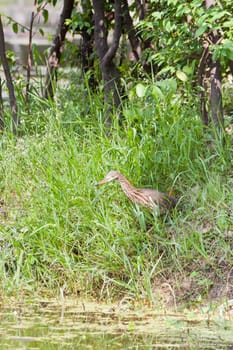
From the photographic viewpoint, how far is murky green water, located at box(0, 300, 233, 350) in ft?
17.7

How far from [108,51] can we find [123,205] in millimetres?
1972

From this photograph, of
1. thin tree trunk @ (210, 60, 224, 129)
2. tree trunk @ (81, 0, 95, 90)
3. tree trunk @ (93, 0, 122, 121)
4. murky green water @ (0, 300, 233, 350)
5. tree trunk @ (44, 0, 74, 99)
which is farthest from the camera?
tree trunk @ (81, 0, 95, 90)

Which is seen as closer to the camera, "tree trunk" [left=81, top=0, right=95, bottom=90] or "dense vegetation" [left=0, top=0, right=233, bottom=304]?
"dense vegetation" [left=0, top=0, right=233, bottom=304]

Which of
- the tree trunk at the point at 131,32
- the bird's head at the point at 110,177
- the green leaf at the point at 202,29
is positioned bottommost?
the bird's head at the point at 110,177

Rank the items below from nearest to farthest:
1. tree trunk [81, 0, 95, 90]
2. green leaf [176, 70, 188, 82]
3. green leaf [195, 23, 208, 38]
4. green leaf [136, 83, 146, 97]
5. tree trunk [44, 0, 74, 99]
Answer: green leaf [195, 23, 208, 38] → green leaf [136, 83, 146, 97] → green leaf [176, 70, 188, 82] → tree trunk [44, 0, 74, 99] → tree trunk [81, 0, 95, 90]

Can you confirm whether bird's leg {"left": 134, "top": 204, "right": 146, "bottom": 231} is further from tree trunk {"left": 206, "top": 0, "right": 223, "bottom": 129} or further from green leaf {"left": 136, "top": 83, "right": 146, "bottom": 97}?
tree trunk {"left": 206, "top": 0, "right": 223, "bottom": 129}

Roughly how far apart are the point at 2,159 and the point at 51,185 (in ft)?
3.17

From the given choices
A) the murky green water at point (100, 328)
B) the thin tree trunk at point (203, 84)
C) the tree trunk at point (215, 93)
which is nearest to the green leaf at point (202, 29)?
the tree trunk at point (215, 93)

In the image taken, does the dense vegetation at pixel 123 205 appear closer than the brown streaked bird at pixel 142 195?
Yes

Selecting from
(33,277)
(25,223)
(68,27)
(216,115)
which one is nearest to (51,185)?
(25,223)

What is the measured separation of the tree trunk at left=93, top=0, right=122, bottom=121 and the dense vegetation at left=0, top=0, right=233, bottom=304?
1.00 feet

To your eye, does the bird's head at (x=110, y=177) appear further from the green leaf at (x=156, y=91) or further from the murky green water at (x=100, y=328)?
the murky green water at (x=100, y=328)

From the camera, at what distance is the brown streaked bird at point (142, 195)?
6.65 meters

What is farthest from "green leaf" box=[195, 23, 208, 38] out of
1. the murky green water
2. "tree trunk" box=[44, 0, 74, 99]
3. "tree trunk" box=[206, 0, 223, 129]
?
"tree trunk" box=[44, 0, 74, 99]
